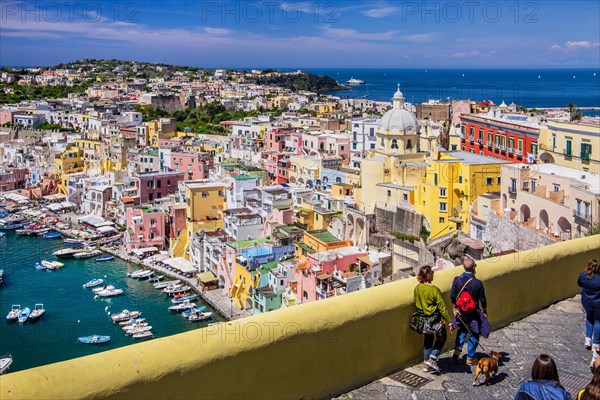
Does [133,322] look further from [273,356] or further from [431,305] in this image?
[273,356]

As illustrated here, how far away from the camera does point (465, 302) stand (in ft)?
10.4

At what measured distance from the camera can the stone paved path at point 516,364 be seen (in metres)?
2.94

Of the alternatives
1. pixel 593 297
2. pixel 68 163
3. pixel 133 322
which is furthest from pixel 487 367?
pixel 68 163

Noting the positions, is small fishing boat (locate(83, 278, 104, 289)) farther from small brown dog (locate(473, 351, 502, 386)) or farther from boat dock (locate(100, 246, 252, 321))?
small brown dog (locate(473, 351, 502, 386))

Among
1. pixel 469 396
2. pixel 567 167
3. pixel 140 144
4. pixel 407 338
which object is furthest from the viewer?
pixel 140 144

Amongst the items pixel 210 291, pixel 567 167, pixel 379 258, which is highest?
pixel 567 167

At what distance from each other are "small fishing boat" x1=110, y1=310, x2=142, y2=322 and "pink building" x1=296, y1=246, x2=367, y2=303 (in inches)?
189

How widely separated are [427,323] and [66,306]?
58.8 ft

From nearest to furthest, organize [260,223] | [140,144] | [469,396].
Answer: [469,396] < [260,223] < [140,144]

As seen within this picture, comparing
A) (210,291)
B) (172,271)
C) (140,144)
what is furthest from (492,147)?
(140,144)

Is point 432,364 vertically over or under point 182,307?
over

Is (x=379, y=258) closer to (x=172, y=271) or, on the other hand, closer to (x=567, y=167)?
(x=567, y=167)

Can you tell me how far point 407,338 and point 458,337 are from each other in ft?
0.87

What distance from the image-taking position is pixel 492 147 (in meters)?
19.2
